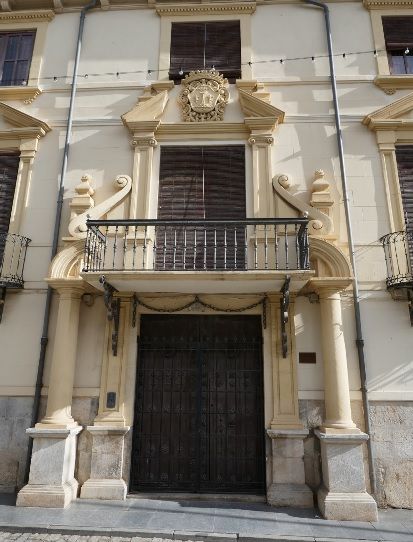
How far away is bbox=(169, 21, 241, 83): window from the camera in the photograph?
29.2ft

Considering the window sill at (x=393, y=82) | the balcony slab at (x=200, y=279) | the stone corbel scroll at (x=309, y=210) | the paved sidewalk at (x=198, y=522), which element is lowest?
the paved sidewalk at (x=198, y=522)

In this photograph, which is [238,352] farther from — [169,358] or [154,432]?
[154,432]

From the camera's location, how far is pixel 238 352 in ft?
23.9

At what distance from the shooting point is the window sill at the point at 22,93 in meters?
8.79

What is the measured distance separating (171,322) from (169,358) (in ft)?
2.17

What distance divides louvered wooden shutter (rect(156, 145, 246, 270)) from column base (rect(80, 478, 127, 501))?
12.3ft

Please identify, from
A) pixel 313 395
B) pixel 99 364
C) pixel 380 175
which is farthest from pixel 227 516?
pixel 380 175

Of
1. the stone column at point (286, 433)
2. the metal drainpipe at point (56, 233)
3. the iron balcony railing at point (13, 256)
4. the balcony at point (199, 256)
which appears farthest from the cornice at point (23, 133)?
the stone column at point (286, 433)

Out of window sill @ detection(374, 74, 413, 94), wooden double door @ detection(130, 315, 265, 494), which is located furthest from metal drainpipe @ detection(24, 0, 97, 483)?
window sill @ detection(374, 74, 413, 94)

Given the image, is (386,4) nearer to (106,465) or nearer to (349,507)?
(349,507)

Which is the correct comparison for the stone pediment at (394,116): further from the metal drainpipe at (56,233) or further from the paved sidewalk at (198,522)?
the paved sidewalk at (198,522)

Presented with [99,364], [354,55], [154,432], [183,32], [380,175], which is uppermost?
[183,32]

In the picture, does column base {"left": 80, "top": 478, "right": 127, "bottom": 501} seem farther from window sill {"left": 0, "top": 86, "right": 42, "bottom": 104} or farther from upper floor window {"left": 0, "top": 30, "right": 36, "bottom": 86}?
upper floor window {"left": 0, "top": 30, "right": 36, "bottom": 86}

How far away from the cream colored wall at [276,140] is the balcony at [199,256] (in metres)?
0.90
